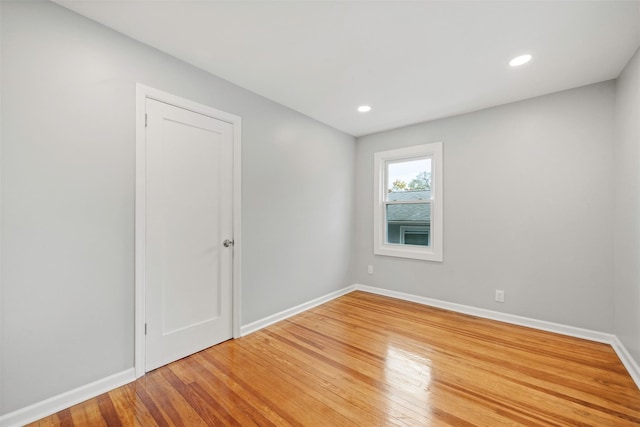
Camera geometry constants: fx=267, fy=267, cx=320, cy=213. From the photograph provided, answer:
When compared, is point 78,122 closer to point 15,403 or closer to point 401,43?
point 15,403

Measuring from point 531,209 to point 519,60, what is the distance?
5.14 feet

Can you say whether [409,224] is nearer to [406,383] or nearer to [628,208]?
[628,208]

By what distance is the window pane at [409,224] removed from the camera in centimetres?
378

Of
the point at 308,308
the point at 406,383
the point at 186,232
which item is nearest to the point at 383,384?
the point at 406,383

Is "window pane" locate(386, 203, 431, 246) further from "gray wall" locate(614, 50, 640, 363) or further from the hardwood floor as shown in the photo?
"gray wall" locate(614, 50, 640, 363)

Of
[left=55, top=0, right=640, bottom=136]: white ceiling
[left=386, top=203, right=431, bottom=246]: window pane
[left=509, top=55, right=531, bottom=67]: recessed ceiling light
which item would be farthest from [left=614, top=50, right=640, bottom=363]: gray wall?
Result: [left=386, top=203, right=431, bottom=246]: window pane

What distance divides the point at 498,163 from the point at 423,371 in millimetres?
2472

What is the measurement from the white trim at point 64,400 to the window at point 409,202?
10.8 feet

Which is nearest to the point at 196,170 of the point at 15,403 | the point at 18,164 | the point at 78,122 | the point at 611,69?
the point at 78,122

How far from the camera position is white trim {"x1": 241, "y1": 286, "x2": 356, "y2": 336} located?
110 inches

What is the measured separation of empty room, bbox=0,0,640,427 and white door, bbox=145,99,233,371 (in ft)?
0.06

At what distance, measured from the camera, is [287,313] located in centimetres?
321

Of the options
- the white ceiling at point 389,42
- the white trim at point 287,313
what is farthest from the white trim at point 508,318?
the white ceiling at point 389,42

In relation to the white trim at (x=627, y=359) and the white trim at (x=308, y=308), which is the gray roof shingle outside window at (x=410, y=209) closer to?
the white trim at (x=308, y=308)
